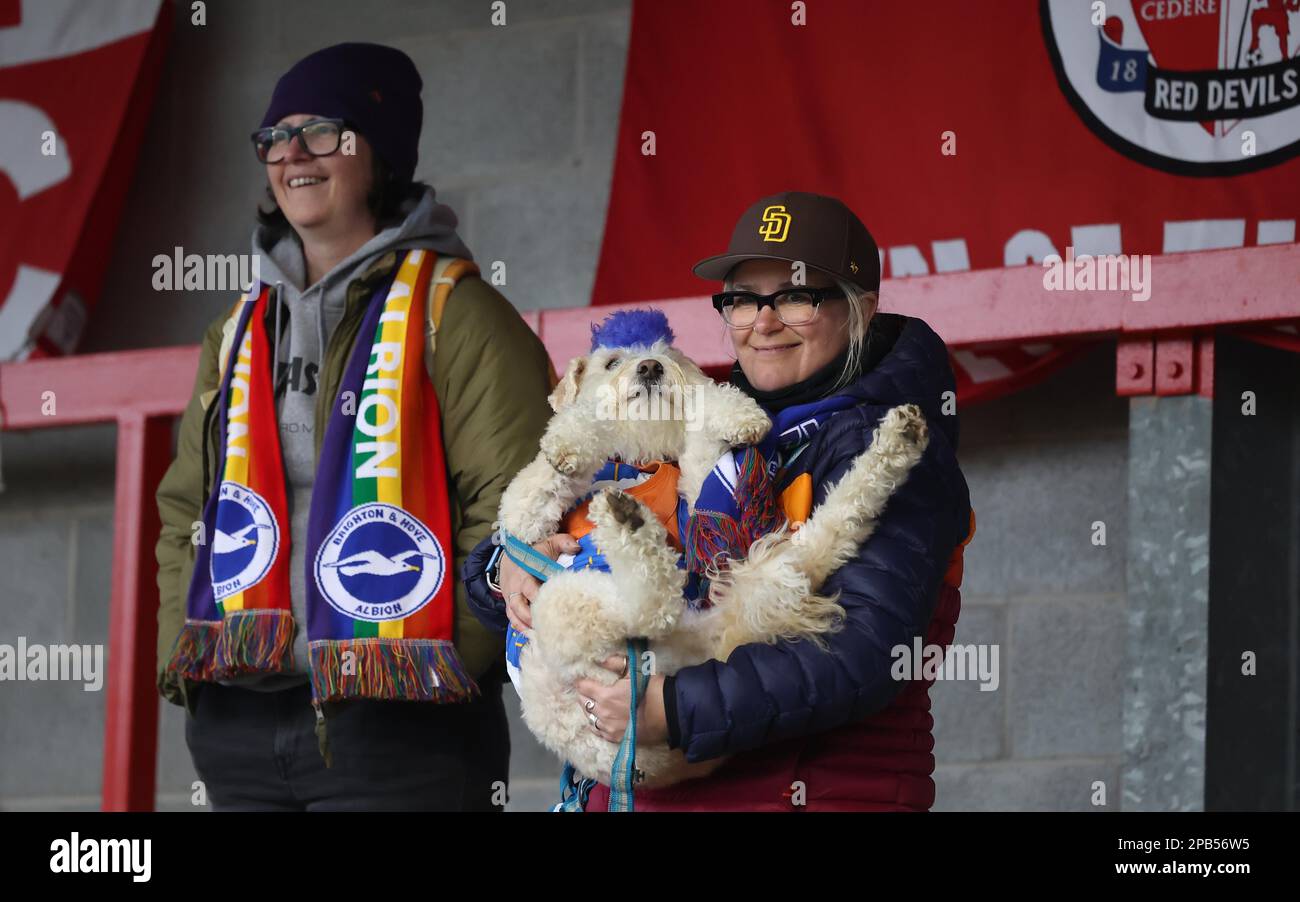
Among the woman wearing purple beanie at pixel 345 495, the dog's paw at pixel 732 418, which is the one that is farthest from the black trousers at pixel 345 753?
the dog's paw at pixel 732 418

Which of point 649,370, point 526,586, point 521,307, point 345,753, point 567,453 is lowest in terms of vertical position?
point 345,753

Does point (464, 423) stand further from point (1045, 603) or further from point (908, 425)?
point (1045, 603)

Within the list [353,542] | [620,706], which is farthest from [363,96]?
[620,706]

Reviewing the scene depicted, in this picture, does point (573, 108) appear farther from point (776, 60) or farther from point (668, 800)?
point (668, 800)

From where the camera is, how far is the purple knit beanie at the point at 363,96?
2.69 meters

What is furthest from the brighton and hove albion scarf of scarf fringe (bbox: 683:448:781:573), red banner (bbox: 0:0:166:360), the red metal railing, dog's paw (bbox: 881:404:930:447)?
red banner (bbox: 0:0:166:360)

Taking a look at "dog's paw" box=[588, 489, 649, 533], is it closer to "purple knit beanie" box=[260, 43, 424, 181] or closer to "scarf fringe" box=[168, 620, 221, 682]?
"scarf fringe" box=[168, 620, 221, 682]

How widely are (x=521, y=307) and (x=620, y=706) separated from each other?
113 inches

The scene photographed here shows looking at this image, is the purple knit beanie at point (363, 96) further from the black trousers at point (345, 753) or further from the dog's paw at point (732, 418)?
the dog's paw at point (732, 418)

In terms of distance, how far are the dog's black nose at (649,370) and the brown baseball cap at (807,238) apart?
142 mm

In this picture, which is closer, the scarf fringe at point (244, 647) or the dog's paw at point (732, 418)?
the dog's paw at point (732, 418)

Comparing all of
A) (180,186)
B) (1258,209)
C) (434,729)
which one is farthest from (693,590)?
(180,186)

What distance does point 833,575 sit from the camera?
6.00 ft
